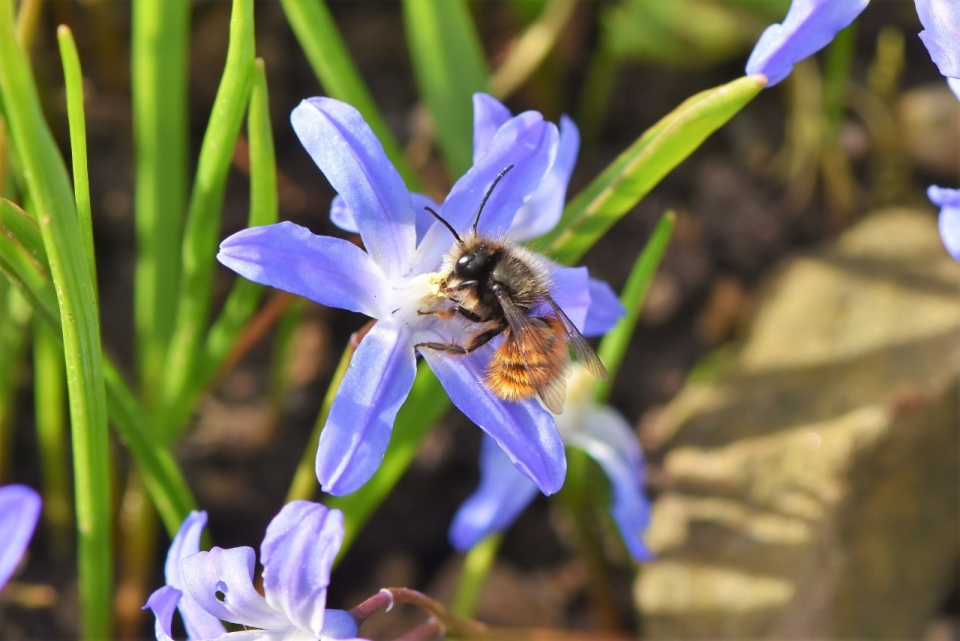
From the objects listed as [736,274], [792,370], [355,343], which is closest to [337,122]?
[355,343]

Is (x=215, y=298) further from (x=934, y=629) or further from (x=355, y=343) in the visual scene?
(x=934, y=629)

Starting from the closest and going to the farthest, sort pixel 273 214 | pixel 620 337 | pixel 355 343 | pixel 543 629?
pixel 355 343 → pixel 273 214 → pixel 620 337 → pixel 543 629

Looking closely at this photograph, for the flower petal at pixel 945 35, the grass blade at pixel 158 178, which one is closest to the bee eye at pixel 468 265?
the flower petal at pixel 945 35

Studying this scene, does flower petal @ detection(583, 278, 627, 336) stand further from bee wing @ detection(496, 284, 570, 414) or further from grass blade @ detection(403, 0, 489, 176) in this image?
grass blade @ detection(403, 0, 489, 176)

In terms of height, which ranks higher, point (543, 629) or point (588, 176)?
point (588, 176)

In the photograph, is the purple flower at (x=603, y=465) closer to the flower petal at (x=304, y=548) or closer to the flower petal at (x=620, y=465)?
the flower petal at (x=620, y=465)

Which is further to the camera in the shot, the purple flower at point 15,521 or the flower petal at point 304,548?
the purple flower at point 15,521

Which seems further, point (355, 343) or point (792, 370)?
point (792, 370)

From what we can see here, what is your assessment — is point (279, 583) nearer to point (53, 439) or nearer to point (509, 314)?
point (509, 314)
